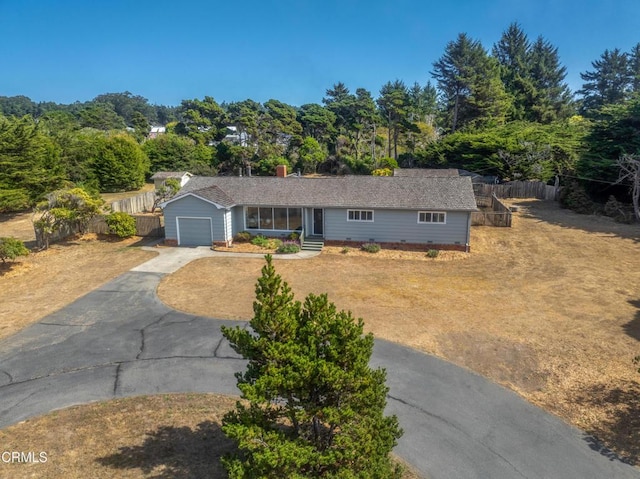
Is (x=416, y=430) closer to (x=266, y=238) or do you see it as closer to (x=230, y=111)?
(x=266, y=238)

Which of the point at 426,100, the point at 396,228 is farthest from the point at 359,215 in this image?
the point at 426,100

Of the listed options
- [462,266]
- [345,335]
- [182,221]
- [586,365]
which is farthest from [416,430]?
[182,221]

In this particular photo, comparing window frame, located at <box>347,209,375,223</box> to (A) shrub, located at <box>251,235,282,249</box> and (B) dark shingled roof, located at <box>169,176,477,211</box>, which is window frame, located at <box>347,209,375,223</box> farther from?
(A) shrub, located at <box>251,235,282,249</box>

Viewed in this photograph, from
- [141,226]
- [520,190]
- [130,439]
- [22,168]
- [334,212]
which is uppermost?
[22,168]

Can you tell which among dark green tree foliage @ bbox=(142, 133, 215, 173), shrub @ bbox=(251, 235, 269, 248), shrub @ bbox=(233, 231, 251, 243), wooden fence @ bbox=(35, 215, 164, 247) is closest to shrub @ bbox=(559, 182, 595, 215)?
shrub @ bbox=(251, 235, 269, 248)

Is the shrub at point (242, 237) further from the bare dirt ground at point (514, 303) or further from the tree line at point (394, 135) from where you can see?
the tree line at point (394, 135)

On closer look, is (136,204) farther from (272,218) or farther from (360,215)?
(360,215)

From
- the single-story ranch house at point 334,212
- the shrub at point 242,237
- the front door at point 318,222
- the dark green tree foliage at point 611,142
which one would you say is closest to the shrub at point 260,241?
the shrub at point 242,237
